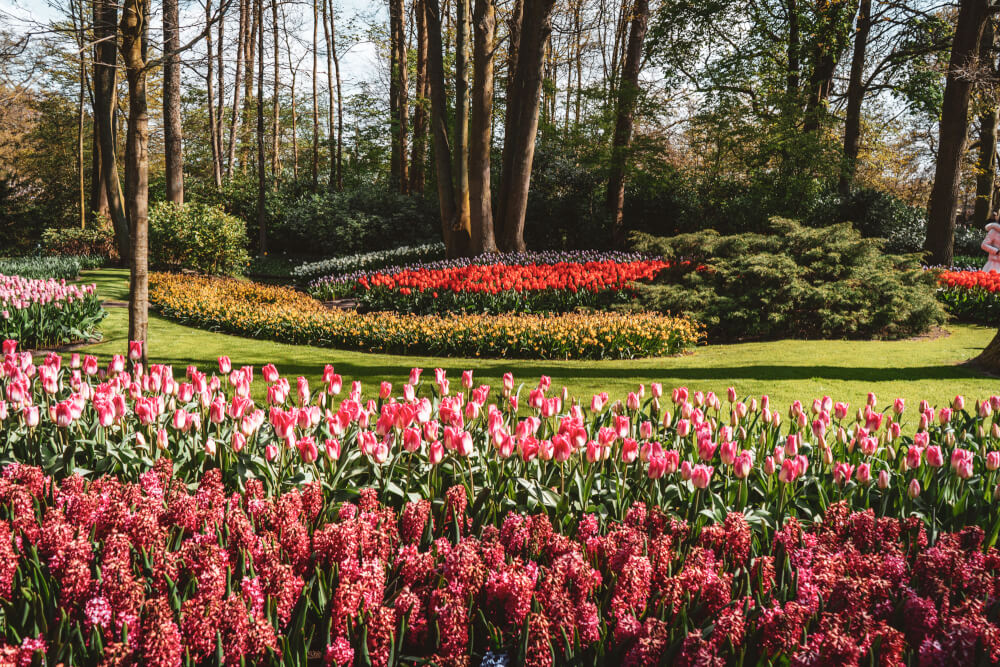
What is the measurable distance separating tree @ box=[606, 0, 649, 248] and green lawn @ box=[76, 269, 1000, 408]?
34.9 feet

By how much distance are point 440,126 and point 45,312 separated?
10.1 metres

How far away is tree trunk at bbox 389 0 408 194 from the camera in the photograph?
24250mm

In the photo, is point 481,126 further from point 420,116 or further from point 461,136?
point 420,116

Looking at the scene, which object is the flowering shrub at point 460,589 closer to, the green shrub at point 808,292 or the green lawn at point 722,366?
the green lawn at point 722,366

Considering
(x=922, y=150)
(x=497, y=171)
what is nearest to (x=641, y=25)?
(x=497, y=171)

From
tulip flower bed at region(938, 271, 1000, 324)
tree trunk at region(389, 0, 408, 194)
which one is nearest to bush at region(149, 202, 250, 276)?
tree trunk at region(389, 0, 408, 194)

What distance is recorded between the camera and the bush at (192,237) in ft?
52.1

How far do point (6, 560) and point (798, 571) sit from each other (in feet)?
7.57

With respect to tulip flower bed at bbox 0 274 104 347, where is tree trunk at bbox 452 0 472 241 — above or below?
above

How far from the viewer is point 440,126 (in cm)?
1584

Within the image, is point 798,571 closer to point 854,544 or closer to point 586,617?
point 854,544

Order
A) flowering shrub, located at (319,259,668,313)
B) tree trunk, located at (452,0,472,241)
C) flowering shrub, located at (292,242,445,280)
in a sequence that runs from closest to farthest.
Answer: flowering shrub, located at (319,259,668,313), tree trunk, located at (452,0,472,241), flowering shrub, located at (292,242,445,280)

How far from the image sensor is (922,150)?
34.1 m

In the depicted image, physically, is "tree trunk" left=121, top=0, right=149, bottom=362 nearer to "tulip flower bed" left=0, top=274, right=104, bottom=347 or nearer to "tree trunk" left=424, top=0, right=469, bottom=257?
"tulip flower bed" left=0, top=274, right=104, bottom=347
